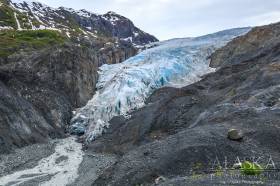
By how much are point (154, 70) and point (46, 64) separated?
56.3 feet

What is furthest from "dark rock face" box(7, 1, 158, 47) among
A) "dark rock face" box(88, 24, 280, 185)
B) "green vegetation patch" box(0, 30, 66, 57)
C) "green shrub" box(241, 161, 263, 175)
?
"green shrub" box(241, 161, 263, 175)

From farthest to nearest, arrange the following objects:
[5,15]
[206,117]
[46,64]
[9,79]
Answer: [5,15] → [46,64] → [9,79] → [206,117]

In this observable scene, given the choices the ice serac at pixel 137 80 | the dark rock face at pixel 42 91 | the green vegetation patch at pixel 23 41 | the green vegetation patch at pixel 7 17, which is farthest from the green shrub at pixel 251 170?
the green vegetation patch at pixel 7 17

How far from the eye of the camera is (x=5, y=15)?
132 meters

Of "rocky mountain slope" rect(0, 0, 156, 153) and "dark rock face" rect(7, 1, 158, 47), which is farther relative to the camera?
"dark rock face" rect(7, 1, 158, 47)

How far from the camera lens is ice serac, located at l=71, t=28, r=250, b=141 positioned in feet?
196

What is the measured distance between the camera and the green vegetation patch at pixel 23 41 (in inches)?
3156

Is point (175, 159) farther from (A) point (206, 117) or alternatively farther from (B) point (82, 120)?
(B) point (82, 120)

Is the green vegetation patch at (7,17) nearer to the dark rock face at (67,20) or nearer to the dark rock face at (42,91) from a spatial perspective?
the dark rock face at (67,20)

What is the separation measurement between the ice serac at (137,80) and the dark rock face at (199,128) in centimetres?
332

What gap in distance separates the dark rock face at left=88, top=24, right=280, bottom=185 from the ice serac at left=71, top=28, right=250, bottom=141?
3.32 meters

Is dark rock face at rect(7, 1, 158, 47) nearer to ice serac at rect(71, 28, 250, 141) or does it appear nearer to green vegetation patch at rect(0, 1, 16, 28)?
green vegetation patch at rect(0, 1, 16, 28)

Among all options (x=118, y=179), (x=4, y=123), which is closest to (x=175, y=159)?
(x=118, y=179)

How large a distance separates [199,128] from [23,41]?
6679cm
